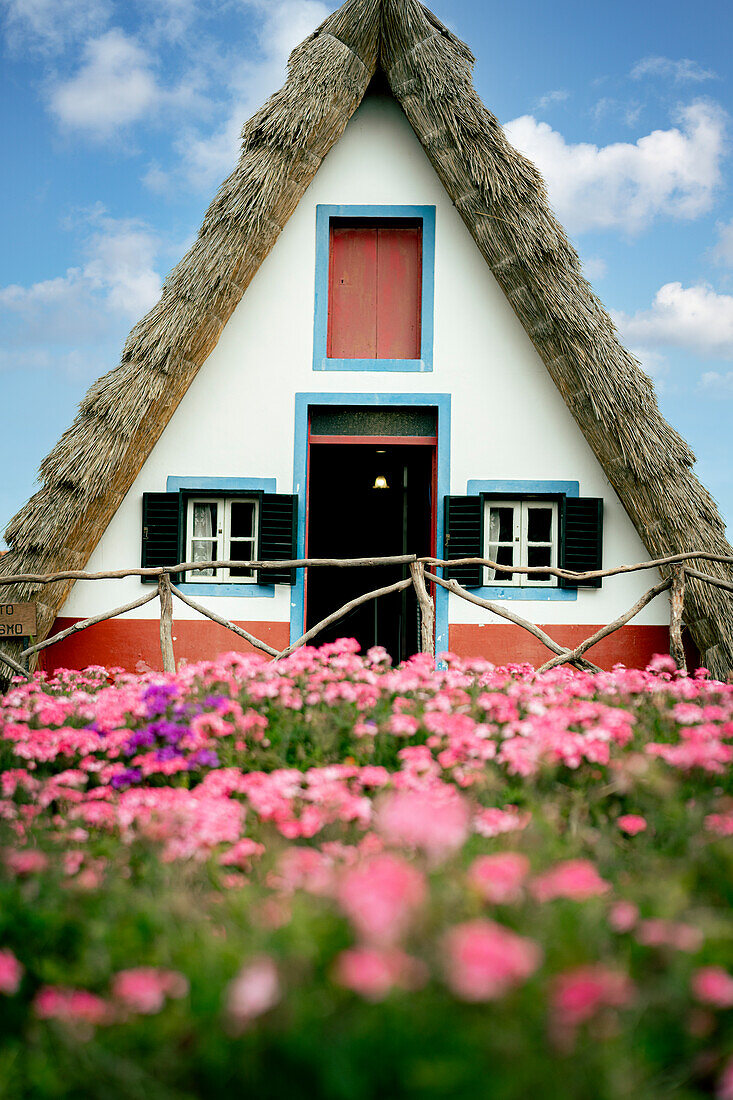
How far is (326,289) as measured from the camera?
752cm

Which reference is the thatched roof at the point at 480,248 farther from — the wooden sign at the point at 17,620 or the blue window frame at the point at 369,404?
the blue window frame at the point at 369,404

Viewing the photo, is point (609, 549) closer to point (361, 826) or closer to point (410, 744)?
point (410, 744)

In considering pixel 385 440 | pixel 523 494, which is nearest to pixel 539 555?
pixel 523 494

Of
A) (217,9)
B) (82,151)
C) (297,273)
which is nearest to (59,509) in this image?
(297,273)

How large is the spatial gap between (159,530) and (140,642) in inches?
42.4

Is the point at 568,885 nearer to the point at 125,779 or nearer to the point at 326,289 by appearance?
the point at 125,779

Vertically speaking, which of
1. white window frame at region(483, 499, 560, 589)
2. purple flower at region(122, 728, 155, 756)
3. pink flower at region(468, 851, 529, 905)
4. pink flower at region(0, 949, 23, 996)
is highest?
white window frame at region(483, 499, 560, 589)

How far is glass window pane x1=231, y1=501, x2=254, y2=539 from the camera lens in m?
7.52

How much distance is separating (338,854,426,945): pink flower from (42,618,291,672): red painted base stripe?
611 centimetres

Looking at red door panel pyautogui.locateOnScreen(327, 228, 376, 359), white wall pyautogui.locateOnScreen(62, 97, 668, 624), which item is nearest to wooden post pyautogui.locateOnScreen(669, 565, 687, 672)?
white wall pyautogui.locateOnScreen(62, 97, 668, 624)

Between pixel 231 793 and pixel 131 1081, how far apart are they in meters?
1.51

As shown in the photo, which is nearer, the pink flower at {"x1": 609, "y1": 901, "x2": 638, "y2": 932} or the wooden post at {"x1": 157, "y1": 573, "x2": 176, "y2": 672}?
the pink flower at {"x1": 609, "y1": 901, "x2": 638, "y2": 932}

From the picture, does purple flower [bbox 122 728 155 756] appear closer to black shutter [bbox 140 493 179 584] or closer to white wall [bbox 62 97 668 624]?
black shutter [bbox 140 493 179 584]

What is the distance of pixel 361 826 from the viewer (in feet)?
7.13
